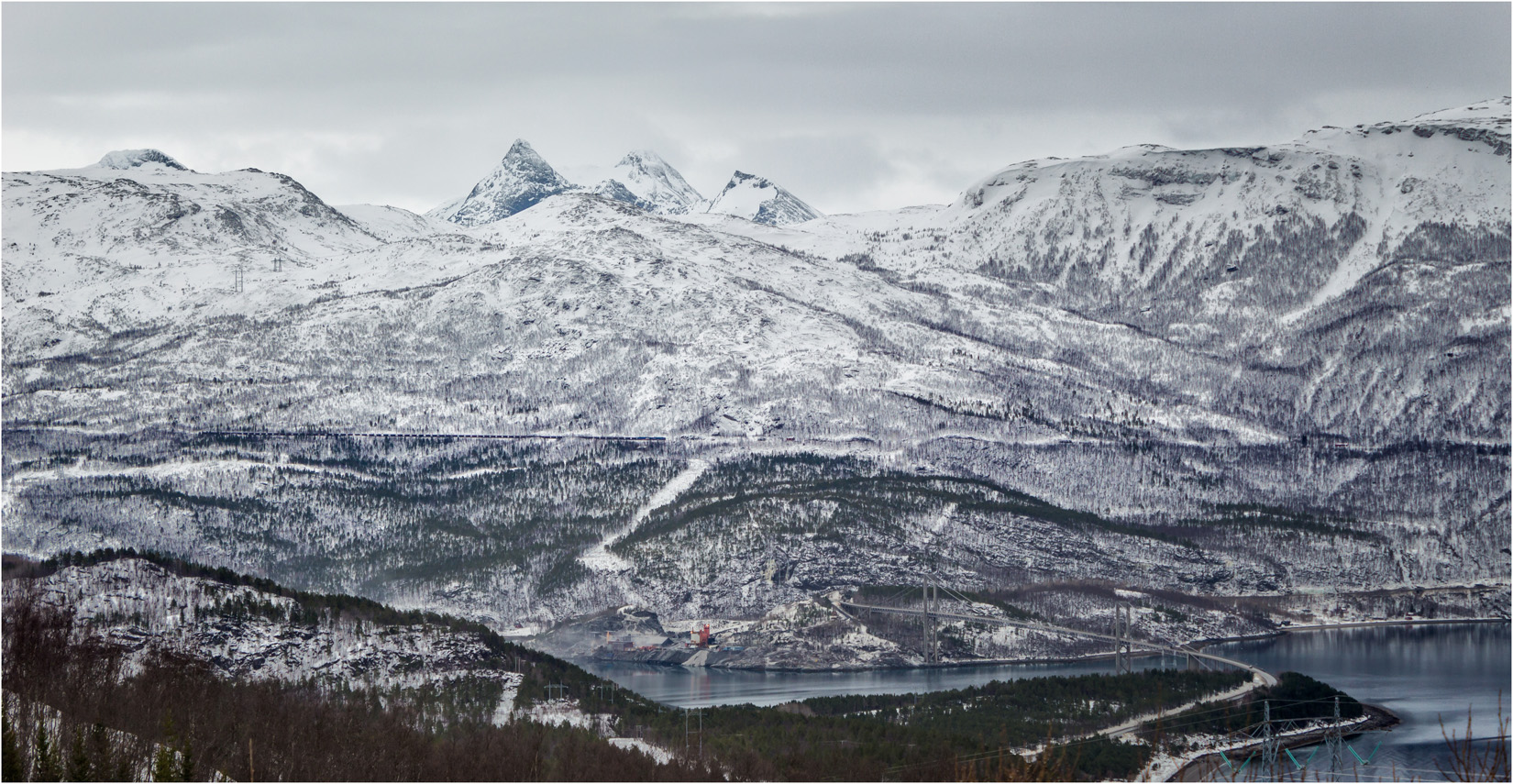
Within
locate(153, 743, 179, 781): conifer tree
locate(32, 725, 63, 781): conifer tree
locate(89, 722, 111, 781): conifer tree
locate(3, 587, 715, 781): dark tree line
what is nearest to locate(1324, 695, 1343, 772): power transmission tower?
locate(3, 587, 715, 781): dark tree line

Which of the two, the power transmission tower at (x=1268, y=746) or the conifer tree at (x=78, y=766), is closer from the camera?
the conifer tree at (x=78, y=766)

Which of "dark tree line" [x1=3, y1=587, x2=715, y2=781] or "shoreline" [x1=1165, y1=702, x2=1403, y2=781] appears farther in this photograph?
"shoreline" [x1=1165, y1=702, x2=1403, y2=781]

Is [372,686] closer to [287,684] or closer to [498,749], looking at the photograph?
[287,684]

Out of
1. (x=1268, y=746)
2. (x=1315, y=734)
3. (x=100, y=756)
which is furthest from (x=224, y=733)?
(x=1315, y=734)

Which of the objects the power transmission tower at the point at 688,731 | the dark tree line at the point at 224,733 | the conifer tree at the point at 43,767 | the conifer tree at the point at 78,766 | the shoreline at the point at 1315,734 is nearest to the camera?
the conifer tree at the point at 78,766

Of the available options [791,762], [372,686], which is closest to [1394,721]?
[791,762]

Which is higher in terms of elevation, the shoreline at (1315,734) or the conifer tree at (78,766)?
the conifer tree at (78,766)

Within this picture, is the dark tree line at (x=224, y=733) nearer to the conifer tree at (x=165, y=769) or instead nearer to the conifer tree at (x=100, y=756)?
the conifer tree at (x=100, y=756)

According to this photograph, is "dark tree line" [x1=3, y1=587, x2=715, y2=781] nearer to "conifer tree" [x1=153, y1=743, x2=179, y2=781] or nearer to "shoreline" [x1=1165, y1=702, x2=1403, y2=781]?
"conifer tree" [x1=153, y1=743, x2=179, y2=781]

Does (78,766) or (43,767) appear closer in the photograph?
(78,766)

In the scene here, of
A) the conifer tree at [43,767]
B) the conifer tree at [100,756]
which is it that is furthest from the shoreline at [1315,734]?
the conifer tree at [43,767]

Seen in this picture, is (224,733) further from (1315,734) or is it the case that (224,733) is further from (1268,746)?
(1315,734)
